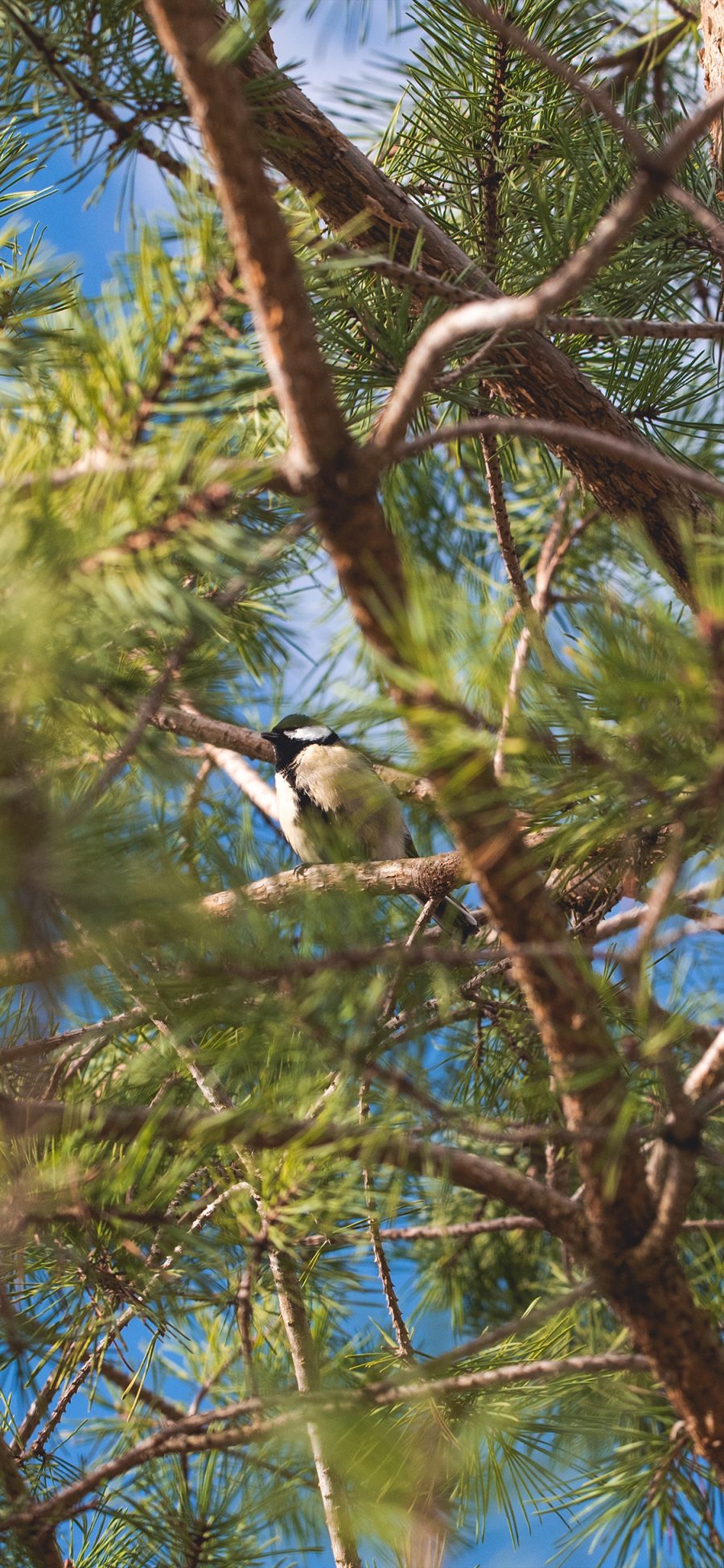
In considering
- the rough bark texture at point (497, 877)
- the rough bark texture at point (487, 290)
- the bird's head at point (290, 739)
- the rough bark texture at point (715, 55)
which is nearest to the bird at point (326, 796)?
the bird's head at point (290, 739)

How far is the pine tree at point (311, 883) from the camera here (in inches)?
26.0

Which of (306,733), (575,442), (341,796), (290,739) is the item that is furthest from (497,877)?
(306,733)

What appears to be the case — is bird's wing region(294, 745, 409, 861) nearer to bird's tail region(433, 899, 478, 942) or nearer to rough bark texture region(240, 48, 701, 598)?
bird's tail region(433, 899, 478, 942)

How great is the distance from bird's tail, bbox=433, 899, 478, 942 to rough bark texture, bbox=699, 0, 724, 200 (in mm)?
1169

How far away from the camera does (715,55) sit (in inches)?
62.0

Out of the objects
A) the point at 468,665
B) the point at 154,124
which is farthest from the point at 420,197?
the point at 468,665

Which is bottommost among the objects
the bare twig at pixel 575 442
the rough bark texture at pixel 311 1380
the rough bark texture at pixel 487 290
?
the rough bark texture at pixel 311 1380

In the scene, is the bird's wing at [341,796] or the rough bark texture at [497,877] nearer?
the rough bark texture at [497,877]

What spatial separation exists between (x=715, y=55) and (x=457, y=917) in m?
1.38

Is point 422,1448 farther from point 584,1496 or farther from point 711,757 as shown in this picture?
point 711,757

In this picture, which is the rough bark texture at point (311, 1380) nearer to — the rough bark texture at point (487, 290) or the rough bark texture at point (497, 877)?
the rough bark texture at point (497, 877)

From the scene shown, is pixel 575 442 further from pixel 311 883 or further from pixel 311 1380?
pixel 311 1380

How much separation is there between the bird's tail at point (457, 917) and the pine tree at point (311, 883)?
0.63 metres

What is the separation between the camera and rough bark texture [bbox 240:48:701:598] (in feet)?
4.09
